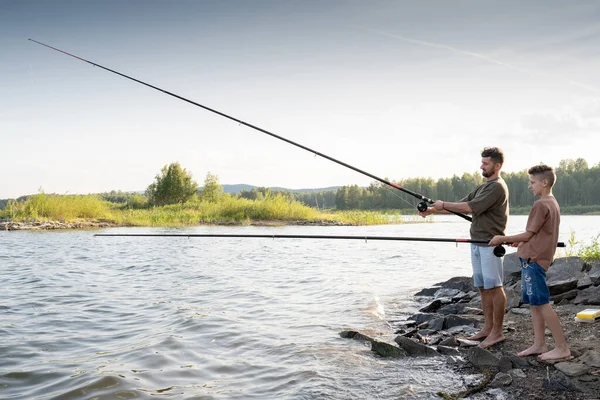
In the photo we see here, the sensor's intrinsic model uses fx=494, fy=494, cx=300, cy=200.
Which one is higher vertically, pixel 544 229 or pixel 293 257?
pixel 544 229

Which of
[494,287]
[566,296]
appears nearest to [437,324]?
[494,287]

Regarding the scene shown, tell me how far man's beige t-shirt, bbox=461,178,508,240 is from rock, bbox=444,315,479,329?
161 centimetres

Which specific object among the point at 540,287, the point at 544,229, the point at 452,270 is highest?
the point at 544,229

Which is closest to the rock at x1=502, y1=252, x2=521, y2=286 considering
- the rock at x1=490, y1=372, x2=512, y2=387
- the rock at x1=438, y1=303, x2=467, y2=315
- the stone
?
the stone

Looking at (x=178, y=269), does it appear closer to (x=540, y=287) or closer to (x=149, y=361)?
(x=149, y=361)

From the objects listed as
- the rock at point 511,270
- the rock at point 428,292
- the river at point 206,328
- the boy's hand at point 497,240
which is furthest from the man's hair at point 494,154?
the rock at point 428,292

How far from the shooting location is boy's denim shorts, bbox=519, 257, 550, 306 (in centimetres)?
450

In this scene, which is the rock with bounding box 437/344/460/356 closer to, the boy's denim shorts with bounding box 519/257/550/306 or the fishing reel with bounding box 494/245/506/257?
the boy's denim shorts with bounding box 519/257/550/306

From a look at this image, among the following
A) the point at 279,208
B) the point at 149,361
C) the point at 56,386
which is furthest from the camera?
the point at 279,208

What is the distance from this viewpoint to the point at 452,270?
42.5 feet

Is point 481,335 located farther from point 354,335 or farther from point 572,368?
point 354,335

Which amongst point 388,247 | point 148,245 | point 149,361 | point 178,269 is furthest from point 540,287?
point 148,245

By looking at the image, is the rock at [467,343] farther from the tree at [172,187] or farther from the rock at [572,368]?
the tree at [172,187]

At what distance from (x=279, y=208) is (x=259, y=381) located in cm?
3140
